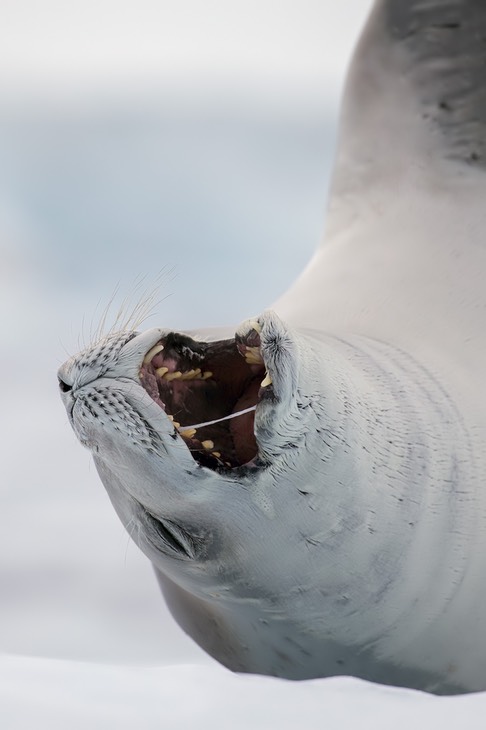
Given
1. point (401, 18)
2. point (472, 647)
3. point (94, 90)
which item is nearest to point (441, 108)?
point (401, 18)

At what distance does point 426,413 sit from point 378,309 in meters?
0.27

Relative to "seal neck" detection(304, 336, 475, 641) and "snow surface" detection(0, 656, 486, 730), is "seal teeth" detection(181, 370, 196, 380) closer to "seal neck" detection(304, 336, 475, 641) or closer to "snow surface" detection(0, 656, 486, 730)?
"seal neck" detection(304, 336, 475, 641)

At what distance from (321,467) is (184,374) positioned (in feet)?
0.45

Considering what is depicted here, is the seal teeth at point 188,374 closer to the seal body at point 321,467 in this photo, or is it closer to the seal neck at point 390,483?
the seal body at point 321,467

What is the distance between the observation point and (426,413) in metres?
1.22

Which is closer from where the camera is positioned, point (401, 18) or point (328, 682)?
point (328, 682)

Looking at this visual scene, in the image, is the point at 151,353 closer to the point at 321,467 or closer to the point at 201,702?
the point at 321,467

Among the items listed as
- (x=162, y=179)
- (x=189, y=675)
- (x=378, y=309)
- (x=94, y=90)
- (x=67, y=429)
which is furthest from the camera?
(x=94, y=90)

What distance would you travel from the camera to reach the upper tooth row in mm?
1053

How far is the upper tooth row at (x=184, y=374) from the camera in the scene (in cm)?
105

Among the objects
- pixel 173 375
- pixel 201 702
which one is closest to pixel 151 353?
pixel 173 375

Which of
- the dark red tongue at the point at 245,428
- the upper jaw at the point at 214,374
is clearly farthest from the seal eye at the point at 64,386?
the dark red tongue at the point at 245,428

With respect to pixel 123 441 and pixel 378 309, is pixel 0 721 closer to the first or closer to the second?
pixel 123 441

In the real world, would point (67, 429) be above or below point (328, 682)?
above
